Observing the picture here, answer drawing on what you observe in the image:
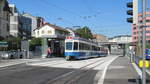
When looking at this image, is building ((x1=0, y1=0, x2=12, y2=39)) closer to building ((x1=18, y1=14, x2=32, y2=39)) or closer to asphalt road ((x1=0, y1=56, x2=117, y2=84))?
building ((x1=18, y1=14, x2=32, y2=39))

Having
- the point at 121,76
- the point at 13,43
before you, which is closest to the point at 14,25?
the point at 13,43

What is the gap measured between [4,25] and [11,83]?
56.4 m

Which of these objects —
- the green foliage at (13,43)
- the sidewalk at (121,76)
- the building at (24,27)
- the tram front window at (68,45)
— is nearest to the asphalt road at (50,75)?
the sidewalk at (121,76)

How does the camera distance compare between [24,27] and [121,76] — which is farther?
[24,27]

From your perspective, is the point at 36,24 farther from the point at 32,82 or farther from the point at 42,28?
the point at 32,82

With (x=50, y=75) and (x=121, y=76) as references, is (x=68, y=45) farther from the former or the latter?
(x=121, y=76)

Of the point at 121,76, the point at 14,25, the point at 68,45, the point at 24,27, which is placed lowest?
the point at 121,76

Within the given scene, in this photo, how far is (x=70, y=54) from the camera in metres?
40.6

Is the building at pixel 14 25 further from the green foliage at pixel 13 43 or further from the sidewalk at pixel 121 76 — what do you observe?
the sidewalk at pixel 121 76

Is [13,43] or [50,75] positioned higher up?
[13,43]

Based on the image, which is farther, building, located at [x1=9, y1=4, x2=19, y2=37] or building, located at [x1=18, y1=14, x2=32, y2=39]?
building, located at [x1=18, y1=14, x2=32, y2=39]

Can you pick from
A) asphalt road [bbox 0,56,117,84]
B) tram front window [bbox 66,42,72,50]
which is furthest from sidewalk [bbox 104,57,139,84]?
tram front window [bbox 66,42,72,50]

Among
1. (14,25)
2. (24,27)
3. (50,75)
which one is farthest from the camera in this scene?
(24,27)

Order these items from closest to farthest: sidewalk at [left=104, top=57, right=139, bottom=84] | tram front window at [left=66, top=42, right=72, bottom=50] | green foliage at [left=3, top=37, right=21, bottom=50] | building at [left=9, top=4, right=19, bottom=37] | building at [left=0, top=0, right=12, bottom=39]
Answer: sidewalk at [left=104, top=57, right=139, bottom=84] → tram front window at [left=66, top=42, right=72, bottom=50] → building at [left=0, top=0, right=12, bottom=39] → green foliage at [left=3, top=37, right=21, bottom=50] → building at [left=9, top=4, right=19, bottom=37]
